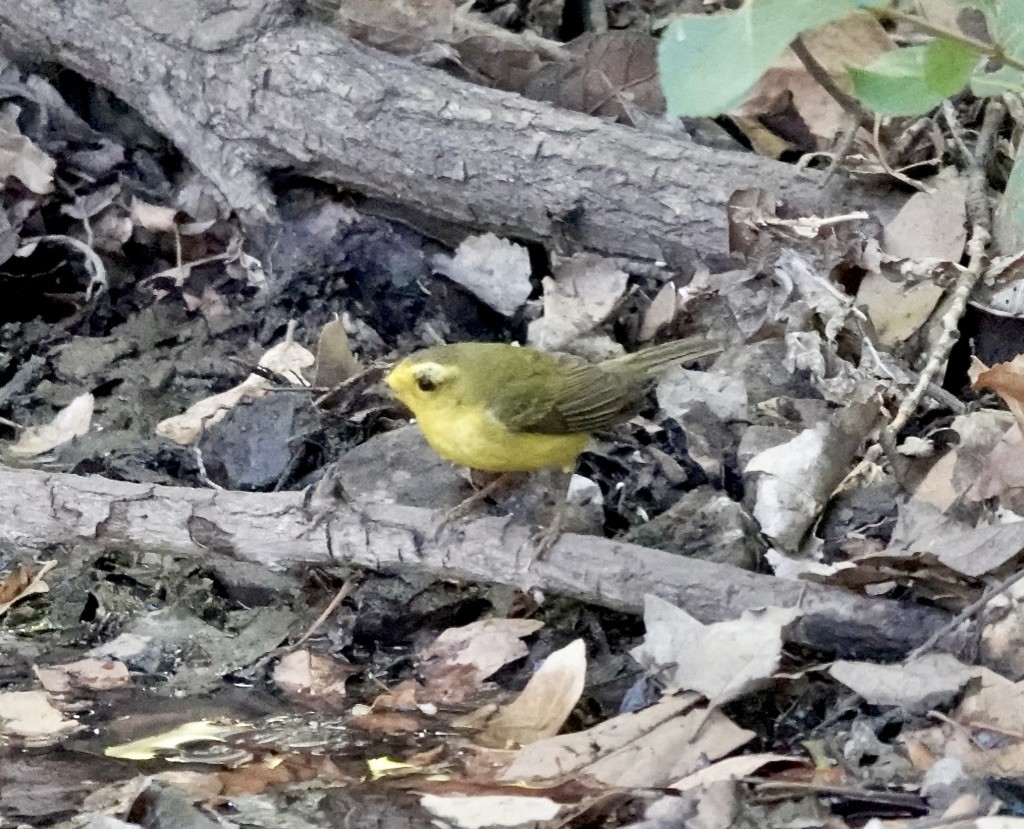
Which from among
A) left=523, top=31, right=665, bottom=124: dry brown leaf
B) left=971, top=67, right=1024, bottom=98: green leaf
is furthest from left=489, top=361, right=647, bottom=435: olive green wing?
left=523, top=31, right=665, bottom=124: dry brown leaf

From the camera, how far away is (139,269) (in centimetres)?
636

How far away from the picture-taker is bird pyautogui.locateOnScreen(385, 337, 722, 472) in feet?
13.1

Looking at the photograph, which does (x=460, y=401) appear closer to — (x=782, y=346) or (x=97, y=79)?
(x=782, y=346)

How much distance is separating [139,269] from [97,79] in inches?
40.1

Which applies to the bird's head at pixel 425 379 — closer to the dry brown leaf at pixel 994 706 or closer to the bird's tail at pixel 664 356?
the bird's tail at pixel 664 356

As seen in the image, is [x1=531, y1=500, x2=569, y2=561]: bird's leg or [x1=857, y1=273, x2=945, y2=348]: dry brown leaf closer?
[x1=531, y1=500, x2=569, y2=561]: bird's leg

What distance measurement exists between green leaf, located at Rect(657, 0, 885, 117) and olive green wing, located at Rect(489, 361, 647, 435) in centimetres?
221

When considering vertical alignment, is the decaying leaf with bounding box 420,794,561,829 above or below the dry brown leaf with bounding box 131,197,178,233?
below

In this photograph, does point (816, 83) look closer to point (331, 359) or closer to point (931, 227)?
point (931, 227)

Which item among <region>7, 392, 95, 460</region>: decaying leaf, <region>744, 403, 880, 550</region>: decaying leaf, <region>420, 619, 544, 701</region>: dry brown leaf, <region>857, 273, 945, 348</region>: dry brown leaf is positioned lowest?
<region>420, 619, 544, 701</region>: dry brown leaf

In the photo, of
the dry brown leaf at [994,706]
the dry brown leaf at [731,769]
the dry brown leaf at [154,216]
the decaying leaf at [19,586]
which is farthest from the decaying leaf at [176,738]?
the dry brown leaf at [154,216]

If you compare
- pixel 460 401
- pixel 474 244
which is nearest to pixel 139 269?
pixel 474 244

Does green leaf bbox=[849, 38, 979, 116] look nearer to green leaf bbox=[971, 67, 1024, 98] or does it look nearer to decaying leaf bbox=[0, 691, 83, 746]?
green leaf bbox=[971, 67, 1024, 98]

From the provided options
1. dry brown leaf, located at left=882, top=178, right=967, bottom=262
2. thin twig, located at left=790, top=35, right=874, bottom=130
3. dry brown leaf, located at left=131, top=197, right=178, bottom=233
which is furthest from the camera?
dry brown leaf, located at left=131, top=197, right=178, bottom=233
